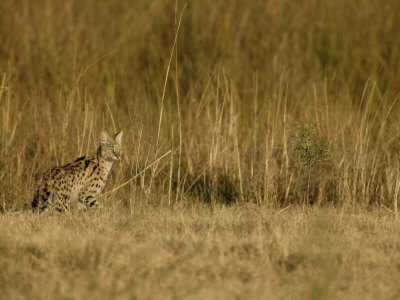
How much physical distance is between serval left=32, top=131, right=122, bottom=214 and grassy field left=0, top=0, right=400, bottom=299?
24cm

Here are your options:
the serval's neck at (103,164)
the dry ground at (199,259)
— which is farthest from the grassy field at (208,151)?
the serval's neck at (103,164)

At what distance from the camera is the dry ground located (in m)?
3.87

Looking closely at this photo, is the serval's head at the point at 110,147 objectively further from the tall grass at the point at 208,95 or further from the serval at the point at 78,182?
the tall grass at the point at 208,95

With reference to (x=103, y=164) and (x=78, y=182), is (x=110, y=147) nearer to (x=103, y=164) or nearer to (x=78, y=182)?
(x=103, y=164)

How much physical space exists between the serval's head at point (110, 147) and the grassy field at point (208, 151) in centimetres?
22

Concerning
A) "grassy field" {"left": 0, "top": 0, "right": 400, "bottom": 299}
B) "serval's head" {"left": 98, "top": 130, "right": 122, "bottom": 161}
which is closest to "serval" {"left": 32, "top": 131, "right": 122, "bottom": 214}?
"serval's head" {"left": 98, "top": 130, "right": 122, "bottom": 161}

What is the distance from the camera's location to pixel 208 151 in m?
7.04

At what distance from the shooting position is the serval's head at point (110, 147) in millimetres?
6285

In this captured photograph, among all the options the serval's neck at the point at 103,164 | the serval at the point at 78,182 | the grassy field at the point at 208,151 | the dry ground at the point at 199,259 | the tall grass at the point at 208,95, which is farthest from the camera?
the tall grass at the point at 208,95

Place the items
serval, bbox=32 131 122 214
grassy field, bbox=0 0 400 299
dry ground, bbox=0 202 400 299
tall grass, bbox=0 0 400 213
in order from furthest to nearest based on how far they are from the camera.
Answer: tall grass, bbox=0 0 400 213
serval, bbox=32 131 122 214
grassy field, bbox=0 0 400 299
dry ground, bbox=0 202 400 299

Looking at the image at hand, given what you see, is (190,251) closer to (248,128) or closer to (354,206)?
(354,206)

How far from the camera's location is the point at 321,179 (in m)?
6.71

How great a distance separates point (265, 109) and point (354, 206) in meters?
2.20

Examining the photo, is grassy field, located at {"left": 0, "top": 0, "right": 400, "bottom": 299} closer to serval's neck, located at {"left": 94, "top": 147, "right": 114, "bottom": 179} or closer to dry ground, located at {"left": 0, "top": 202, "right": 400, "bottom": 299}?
dry ground, located at {"left": 0, "top": 202, "right": 400, "bottom": 299}
